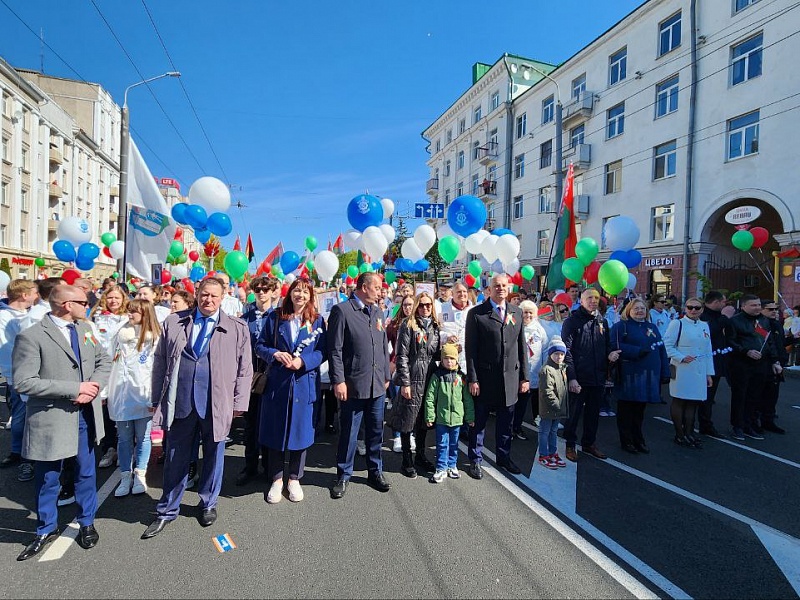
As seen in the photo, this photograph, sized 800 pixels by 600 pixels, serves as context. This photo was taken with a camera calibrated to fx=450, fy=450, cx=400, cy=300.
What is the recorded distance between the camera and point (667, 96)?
64.8 feet

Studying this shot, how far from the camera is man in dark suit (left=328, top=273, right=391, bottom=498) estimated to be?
161 inches

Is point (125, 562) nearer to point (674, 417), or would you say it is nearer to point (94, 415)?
point (94, 415)

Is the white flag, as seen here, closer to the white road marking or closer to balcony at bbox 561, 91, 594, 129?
the white road marking

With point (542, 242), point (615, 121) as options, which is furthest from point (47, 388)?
point (542, 242)

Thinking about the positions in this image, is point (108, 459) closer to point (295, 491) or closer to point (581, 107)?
point (295, 491)

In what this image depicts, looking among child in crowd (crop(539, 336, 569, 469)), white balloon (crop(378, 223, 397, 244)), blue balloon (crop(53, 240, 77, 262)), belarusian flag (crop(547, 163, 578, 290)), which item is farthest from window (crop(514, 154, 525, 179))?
child in crowd (crop(539, 336, 569, 469))

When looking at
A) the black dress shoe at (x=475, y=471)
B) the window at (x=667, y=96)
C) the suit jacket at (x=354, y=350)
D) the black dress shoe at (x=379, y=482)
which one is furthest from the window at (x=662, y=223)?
the black dress shoe at (x=379, y=482)

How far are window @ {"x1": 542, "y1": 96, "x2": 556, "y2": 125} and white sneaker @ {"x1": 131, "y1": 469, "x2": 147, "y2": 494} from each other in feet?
95.7

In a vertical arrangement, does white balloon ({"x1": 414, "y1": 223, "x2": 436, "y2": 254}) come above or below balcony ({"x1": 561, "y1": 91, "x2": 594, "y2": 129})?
below

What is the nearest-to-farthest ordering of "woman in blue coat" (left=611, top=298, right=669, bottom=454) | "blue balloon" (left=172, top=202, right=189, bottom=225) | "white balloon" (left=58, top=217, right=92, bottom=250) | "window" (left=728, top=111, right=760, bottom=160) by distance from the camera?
"woman in blue coat" (left=611, top=298, right=669, bottom=454), "blue balloon" (left=172, top=202, right=189, bottom=225), "white balloon" (left=58, top=217, right=92, bottom=250), "window" (left=728, top=111, right=760, bottom=160)

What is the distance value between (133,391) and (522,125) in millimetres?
31509

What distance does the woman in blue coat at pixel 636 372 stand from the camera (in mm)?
5160

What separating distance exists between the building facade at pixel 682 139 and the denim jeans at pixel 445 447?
14031mm

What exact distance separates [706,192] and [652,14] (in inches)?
352
